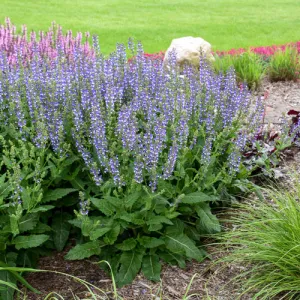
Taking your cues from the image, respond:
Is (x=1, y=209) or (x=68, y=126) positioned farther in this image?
(x=68, y=126)

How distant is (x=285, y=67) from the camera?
28.6ft

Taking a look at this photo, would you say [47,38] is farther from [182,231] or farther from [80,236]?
[182,231]

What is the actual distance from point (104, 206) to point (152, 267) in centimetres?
59

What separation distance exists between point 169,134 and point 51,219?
1.28m

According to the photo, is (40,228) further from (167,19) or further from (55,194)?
(167,19)

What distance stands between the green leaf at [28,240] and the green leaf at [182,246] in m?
0.92

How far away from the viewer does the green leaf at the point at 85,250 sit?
339cm

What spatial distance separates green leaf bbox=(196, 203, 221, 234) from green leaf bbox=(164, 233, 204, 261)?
194 mm

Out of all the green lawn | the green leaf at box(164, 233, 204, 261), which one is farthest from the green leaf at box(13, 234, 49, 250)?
the green lawn

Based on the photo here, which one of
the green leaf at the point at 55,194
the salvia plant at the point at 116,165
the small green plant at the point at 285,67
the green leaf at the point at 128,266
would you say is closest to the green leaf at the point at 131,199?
the salvia plant at the point at 116,165

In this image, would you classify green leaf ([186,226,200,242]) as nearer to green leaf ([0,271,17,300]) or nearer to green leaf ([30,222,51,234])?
green leaf ([30,222,51,234])

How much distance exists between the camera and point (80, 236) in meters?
3.94

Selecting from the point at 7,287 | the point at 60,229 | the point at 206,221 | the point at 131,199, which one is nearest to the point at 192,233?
the point at 206,221

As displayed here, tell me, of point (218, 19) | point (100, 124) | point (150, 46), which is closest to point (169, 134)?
point (100, 124)
